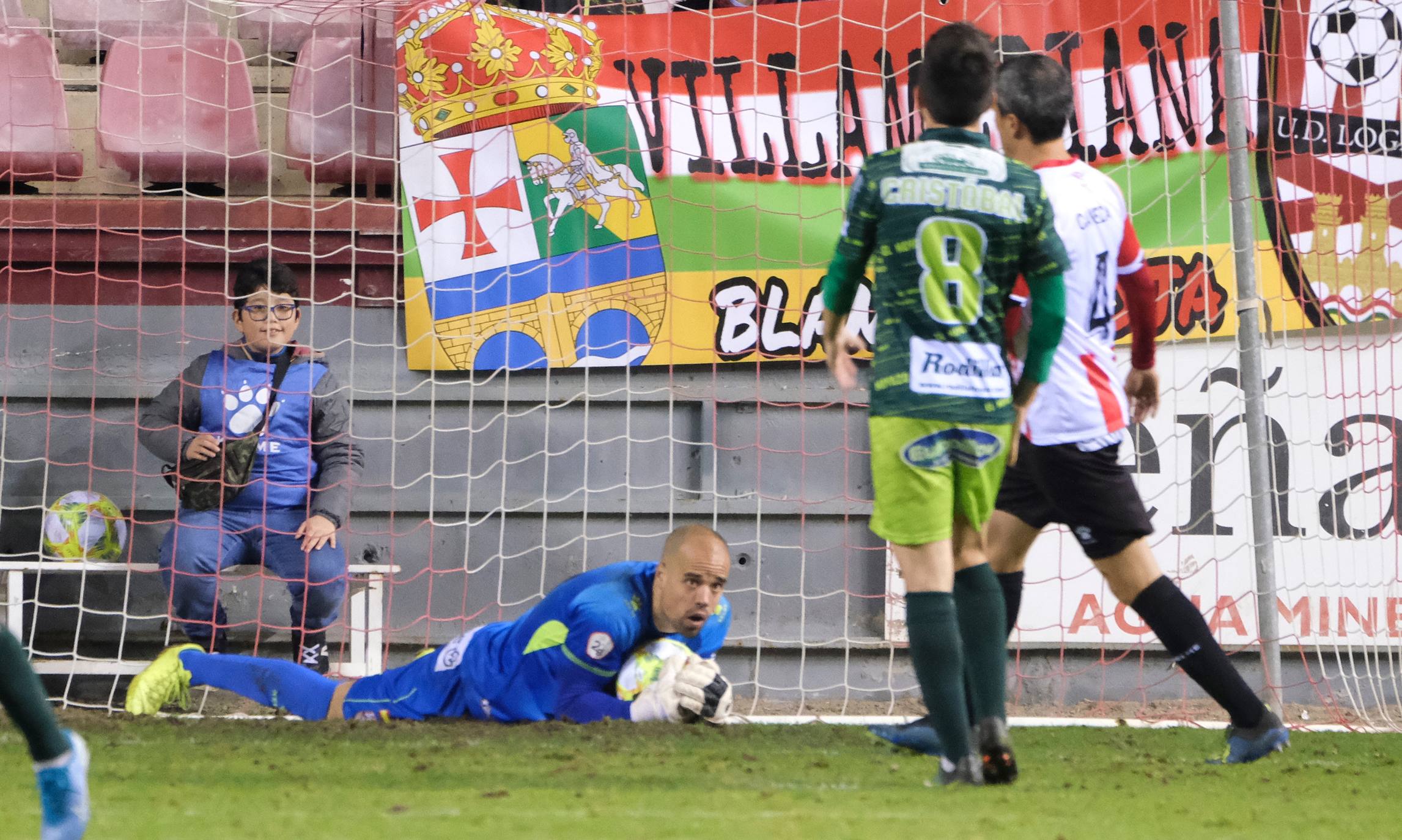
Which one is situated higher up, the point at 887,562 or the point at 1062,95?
the point at 1062,95

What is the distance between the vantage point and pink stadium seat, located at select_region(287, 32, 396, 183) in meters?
5.81

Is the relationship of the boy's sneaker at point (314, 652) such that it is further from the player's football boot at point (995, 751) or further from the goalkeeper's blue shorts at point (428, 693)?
the player's football boot at point (995, 751)

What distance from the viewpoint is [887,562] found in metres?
5.42

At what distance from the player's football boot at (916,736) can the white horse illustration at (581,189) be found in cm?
280

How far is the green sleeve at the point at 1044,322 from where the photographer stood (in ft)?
8.50

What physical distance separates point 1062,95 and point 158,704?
336 cm

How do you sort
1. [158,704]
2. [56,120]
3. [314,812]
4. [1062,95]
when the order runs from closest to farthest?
[314,812] → [1062,95] → [158,704] → [56,120]

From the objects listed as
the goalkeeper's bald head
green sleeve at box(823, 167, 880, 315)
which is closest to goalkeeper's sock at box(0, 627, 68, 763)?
green sleeve at box(823, 167, 880, 315)

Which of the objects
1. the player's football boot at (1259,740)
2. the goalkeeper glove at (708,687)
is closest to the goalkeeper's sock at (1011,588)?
the player's football boot at (1259,740)

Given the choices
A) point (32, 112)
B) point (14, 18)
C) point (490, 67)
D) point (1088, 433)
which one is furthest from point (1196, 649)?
point (14, 18)

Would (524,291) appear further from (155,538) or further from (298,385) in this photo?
(155,538)

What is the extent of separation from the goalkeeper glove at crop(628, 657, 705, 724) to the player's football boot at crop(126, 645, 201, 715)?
171 cm

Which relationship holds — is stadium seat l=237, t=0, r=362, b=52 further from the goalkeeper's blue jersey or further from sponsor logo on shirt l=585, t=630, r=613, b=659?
sponsor logo on shirt l=585, t=630, r=613, b=659

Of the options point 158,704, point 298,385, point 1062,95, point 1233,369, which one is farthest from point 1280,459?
point 158,704
